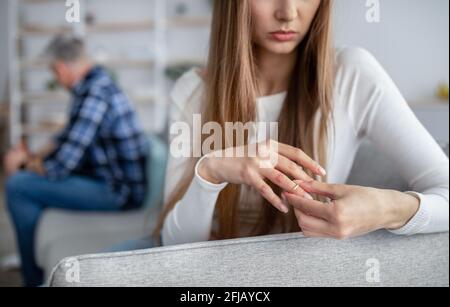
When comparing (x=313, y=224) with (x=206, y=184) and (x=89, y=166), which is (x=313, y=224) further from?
(x=89, y=166)

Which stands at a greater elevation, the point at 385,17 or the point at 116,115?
the point at 385,17

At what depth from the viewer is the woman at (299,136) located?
1.21 ft

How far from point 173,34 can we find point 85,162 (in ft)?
6.26

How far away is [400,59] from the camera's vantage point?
449 mm

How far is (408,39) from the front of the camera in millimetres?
438

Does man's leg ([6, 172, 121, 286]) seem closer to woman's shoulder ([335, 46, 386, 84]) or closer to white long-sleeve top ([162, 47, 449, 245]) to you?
white long-sleeve top ([162, 47, 449, 245])

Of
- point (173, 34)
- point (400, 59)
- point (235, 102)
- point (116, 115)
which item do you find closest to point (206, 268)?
point (235, 102)

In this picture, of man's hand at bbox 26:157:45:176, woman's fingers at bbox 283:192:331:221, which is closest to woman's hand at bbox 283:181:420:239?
woman's fingers at bbox 283:192:331:221

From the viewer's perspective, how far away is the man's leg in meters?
1.09

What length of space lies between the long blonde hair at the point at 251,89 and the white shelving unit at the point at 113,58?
2389 mm

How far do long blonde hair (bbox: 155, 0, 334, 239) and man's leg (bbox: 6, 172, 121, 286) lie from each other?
704 millimetres

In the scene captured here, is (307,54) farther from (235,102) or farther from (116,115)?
(116,115)

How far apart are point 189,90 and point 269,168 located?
216 millimetres
